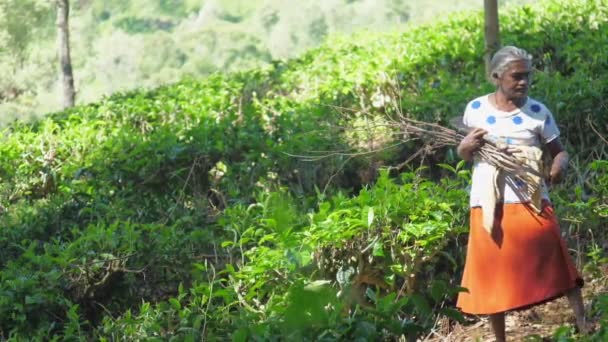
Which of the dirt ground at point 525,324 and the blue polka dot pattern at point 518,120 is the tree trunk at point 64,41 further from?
the blue polka dot pattern at point 518,120

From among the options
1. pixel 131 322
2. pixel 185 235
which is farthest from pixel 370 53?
pixel 131 322

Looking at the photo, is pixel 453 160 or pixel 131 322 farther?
pixel 453 160

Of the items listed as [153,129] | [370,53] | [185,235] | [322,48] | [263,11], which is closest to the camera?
[185,235]

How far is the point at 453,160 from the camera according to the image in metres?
7.72

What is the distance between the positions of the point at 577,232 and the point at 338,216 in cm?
136

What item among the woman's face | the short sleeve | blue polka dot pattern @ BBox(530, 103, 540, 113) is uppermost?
the woman's face

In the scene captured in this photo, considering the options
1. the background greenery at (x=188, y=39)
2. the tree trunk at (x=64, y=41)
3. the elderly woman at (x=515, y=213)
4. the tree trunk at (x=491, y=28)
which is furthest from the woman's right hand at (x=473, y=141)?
the background greenery at (x=188, y=39)

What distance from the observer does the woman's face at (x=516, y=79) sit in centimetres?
505

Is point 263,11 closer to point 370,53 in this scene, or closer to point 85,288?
point 370,53

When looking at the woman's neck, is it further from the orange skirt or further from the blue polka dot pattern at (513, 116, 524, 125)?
the orange skirt

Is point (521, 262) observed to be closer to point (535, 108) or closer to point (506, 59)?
point (535, 108)

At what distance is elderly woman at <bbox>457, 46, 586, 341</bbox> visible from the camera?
5.09 meters

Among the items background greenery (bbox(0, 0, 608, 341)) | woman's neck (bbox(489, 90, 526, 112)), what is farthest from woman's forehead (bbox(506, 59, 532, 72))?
background greenery (bbox(0, 0, 608, 341))

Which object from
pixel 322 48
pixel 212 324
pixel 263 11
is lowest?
pixel 263 11
